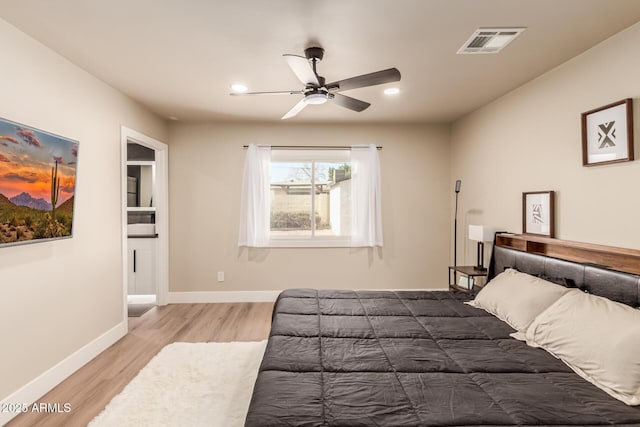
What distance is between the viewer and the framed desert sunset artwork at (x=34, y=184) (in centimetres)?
208

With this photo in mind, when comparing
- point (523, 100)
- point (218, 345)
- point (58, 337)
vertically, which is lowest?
point (218, 345)

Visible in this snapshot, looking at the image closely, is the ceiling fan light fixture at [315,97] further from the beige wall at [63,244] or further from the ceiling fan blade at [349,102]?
the beige wall at [63,244]

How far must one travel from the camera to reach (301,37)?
230 centimetres

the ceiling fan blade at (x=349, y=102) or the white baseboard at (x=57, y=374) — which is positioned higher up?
the ceiling fan blade at (x=349, y=102)

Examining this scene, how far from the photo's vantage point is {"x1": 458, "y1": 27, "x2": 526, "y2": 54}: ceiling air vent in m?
2.22

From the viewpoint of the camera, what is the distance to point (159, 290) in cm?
451

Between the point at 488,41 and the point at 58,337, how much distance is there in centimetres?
395

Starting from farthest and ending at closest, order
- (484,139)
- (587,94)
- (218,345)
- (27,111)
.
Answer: (484,139) → (218,345) → (587,94) → (27,111)

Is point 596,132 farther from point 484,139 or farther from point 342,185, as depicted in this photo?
point 342,185

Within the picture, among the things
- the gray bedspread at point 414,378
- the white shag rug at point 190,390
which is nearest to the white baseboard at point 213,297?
the white shag rug at point 190,390

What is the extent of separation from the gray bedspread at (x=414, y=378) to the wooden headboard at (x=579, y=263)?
2.12 ft

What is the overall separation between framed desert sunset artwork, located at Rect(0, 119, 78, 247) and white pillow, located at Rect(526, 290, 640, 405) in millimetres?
3334

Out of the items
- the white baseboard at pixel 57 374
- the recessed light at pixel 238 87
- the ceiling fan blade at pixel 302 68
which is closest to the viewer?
the ceiling fan blade at pixel 302 68

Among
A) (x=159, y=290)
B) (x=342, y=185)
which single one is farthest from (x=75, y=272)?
(x=342, y=185)
